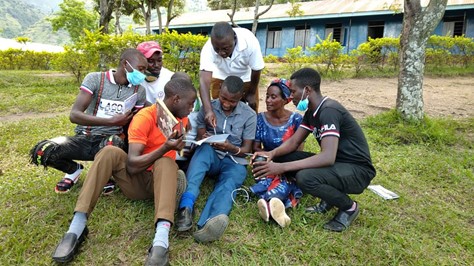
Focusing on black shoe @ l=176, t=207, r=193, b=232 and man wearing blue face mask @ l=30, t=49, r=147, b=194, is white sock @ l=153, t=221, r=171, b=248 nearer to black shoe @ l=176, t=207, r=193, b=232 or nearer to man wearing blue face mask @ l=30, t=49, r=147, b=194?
black shoe @ l=176, t=207, r=193, b=232

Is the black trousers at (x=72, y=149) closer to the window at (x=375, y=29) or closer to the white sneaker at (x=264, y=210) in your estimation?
the white sneaker at (x=264, y=210)

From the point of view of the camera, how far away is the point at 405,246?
241 cm

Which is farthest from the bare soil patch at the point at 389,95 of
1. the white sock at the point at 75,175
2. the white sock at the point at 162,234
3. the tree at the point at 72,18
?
the tree at the point at 72,18

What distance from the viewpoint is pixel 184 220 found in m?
2.32

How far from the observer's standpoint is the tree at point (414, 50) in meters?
4.77

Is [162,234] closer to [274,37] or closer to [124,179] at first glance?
[124,179]

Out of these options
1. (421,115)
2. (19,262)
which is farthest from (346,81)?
(19,262)

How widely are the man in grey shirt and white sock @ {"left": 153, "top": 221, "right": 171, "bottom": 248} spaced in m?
0.17

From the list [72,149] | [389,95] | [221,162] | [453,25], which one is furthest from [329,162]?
[453,25]

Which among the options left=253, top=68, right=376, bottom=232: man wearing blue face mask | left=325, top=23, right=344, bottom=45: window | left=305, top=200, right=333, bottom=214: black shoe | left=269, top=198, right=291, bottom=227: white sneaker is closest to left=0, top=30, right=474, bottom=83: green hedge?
left=325, top=23, right=344, bottom=45: window

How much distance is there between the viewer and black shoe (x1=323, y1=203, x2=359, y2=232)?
100 inches

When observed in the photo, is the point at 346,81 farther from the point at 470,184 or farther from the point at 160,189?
the point at 160,189

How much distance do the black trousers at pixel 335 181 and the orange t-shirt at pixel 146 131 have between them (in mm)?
1036

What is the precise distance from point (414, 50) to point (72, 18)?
86.5 ft
